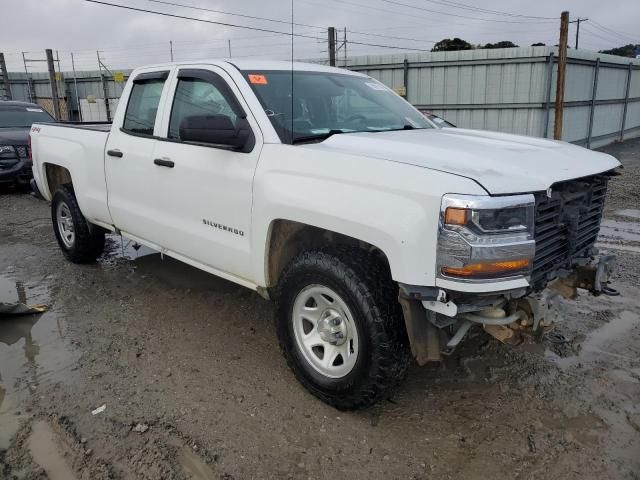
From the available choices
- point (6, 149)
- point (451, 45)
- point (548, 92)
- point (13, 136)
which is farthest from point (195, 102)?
point (451, 45)

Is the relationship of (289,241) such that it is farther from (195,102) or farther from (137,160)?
(137,160)

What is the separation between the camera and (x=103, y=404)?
3.31m

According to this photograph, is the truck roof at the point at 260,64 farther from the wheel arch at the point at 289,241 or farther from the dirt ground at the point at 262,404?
the dirt ground at the point at 262,404

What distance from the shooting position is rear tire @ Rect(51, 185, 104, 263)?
5.70 meters

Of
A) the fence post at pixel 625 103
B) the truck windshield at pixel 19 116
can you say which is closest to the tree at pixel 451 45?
the fence post at pixel 625 103

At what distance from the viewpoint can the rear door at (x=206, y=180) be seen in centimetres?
354

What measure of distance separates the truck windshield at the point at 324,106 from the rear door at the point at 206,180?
0.63 feet

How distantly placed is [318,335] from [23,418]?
175 centimetres

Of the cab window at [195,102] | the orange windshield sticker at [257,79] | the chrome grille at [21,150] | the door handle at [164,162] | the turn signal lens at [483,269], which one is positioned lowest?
the chrome grille at [21,150]

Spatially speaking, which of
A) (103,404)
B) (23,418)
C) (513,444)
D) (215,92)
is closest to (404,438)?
(513,444)

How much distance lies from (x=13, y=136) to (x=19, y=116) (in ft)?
4.00

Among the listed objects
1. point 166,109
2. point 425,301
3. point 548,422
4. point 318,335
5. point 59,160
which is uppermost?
point 166,109

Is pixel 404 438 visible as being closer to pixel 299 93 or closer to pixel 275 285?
pixel 275 285

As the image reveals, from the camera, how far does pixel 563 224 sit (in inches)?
118
